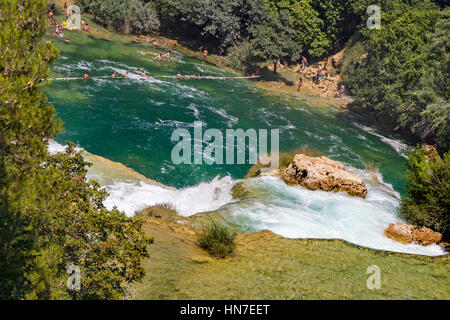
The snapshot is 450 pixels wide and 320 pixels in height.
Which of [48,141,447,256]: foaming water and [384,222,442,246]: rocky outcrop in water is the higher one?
[384,222,442,246]: rocky outcrop in water

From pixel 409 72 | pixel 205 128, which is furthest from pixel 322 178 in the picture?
pixel 409 72

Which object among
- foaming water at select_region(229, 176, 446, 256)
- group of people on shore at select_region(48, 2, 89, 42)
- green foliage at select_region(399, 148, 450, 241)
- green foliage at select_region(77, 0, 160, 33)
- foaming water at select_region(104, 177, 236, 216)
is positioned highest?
green foliage at select_region(77, 0, 160, 33)

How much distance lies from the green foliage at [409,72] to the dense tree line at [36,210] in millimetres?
28648

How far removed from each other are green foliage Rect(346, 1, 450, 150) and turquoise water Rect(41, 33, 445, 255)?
3079 mm

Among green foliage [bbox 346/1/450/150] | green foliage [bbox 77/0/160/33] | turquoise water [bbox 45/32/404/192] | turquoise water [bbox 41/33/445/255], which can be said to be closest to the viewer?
turquoise water [bbox 41/33/445/255]

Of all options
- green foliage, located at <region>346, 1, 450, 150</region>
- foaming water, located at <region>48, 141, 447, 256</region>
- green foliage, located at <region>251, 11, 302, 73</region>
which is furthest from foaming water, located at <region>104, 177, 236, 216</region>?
green foliage, located at <region>251, 11, 302, 73</region>

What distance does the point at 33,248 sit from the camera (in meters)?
6.46

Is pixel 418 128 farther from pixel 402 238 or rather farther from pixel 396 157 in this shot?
pixel 402 238

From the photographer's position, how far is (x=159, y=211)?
15.6m

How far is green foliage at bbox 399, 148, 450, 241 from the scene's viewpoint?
50.3 ft

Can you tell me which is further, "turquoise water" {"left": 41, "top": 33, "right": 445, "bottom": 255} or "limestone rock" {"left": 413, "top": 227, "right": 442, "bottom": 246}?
"turquoise water" {"left": 41, "top": 33, "right": 445, "bottom": 255}

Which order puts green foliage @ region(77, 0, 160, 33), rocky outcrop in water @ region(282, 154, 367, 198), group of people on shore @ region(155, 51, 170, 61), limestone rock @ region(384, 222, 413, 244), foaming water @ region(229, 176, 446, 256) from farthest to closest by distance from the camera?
green foliage @ region(77, 0, 160, 33)
group of people on shore @ region(155, 51, 170, 61)
rocky outcrop in water @ region(282, 154, 367, 198)
limestone rock @ region(384, 222, 413, 244)
foaming water @ region(229, 176, 446, 256)

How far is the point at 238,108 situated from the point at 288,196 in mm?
21234

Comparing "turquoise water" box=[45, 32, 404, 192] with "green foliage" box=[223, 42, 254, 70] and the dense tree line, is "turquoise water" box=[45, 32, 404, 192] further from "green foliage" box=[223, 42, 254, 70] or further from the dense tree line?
the dense tree line
